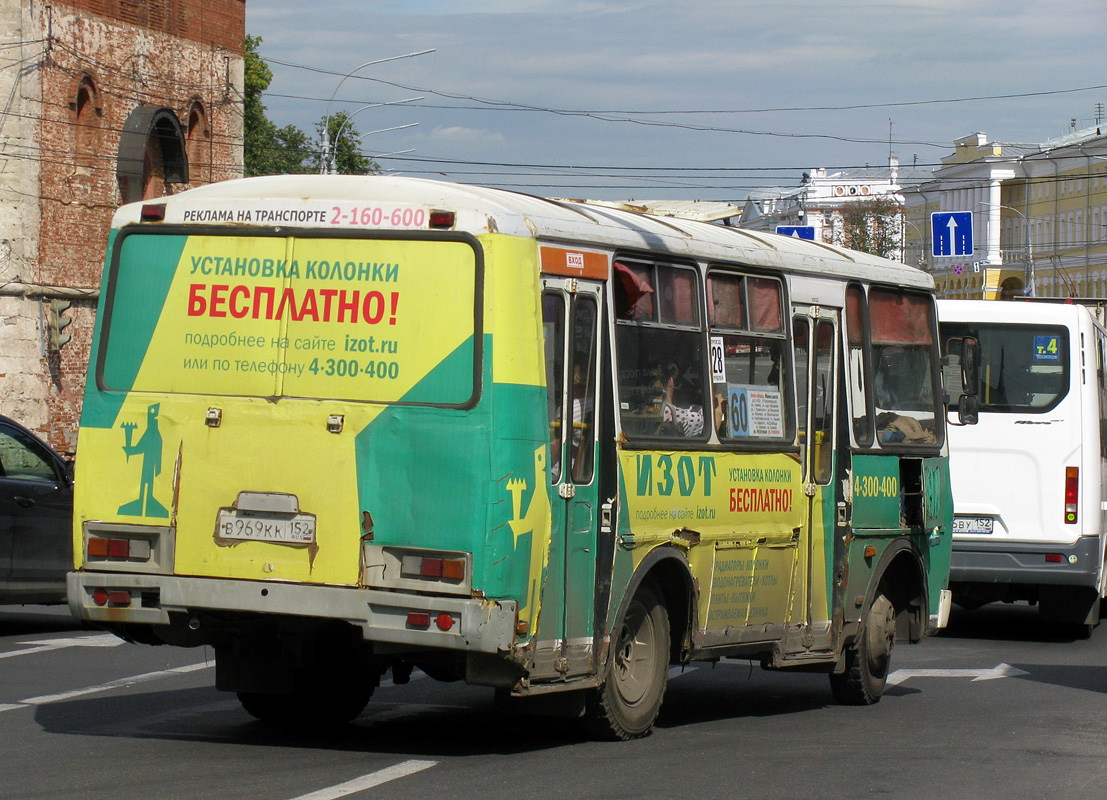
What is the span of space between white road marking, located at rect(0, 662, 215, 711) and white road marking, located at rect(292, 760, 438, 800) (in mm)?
2959

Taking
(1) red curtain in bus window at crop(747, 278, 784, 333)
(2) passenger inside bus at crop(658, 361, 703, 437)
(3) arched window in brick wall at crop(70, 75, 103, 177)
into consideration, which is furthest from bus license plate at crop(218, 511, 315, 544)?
(3) arched window in brick wall at crop(70, 75, 103, 177)

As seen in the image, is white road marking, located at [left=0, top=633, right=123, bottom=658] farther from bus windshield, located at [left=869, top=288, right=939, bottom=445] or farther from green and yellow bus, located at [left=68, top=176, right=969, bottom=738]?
bus windshield, located at [left=869, top=288, right=939, bottom=445]

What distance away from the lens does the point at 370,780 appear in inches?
306

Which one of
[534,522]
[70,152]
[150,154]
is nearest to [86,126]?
[70,152]

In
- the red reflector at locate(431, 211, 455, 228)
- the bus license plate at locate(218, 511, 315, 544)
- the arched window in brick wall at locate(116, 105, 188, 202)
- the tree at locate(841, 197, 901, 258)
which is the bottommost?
the bus license plate at locate(218, 511, 315, 544)

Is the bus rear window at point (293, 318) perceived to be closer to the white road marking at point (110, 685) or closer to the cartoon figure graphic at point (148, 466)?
the cartoon figure graphic at point (148, 466)

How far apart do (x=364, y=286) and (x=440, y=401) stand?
654mm

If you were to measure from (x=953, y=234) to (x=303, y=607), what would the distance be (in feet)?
110

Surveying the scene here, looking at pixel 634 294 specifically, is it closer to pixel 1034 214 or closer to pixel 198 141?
pixel 198 141

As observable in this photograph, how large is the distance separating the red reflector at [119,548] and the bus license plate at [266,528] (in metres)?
0.48

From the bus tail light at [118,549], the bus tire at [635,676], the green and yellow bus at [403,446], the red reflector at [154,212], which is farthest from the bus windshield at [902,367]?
the bus tail light at [118,549]

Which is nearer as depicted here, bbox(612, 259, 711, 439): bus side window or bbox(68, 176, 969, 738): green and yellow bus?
bbox(68, 176, 969, 738): green and yellow bus

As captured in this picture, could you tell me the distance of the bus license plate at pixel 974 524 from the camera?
53.4 ft

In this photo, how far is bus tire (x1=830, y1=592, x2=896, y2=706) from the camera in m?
11.5
